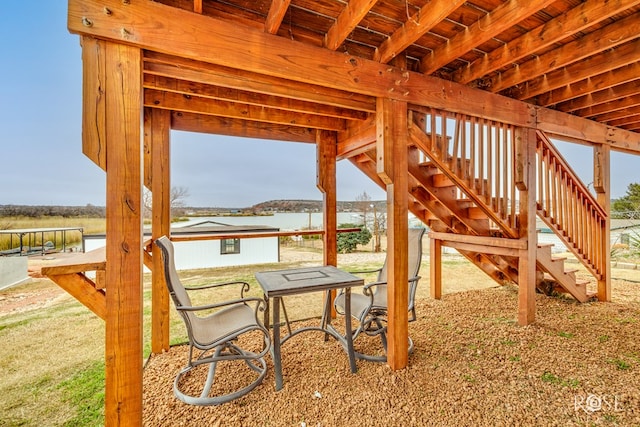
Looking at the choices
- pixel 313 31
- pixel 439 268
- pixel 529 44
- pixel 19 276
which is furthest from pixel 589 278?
pixel 19 276

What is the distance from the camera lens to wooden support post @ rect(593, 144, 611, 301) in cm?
376

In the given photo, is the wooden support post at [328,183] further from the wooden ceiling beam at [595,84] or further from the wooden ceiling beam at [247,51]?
the wooden ceiling beam at [595,84]

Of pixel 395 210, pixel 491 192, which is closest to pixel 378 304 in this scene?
pixel 395 210

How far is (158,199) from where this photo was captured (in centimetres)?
250

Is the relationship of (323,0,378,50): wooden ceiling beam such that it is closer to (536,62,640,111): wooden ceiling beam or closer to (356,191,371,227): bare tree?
(536,62,640,111): wooden ceiling beam

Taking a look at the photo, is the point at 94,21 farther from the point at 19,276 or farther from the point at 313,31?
the point at 19,276

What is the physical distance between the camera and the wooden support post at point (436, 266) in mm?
4008

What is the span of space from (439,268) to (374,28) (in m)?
3.32

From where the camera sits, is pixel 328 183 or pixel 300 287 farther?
pixel 328 183

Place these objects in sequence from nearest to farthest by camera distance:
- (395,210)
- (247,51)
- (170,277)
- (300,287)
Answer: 1. (247,51)
2. (170,277)
3. (300,287)
4. (395,210)

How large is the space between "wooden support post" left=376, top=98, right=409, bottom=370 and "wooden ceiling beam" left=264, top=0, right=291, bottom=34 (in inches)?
38.0

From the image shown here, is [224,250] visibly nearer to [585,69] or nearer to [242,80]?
[242,80]

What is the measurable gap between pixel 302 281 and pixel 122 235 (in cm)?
130

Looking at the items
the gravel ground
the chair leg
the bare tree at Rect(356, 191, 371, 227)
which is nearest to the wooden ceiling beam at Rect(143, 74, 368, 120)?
the chair leg
